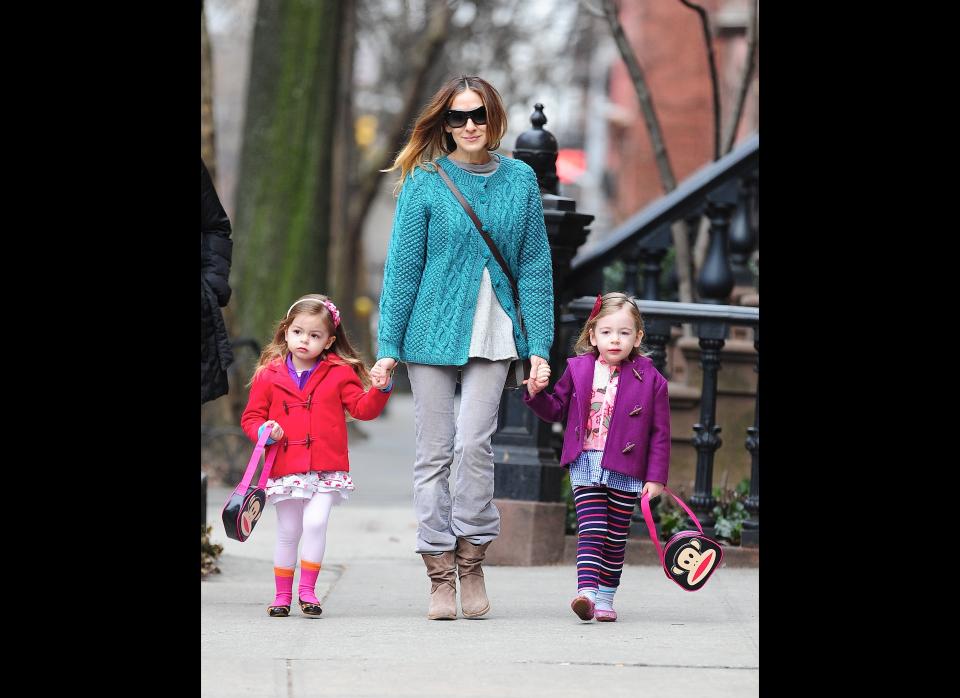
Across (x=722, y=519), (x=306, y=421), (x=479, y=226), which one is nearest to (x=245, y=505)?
(x=306, y=421)

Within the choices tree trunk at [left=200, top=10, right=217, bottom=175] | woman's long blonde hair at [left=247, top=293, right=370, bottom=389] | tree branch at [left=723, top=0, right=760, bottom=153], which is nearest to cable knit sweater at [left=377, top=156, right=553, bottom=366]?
woman's long blonde hair at [left=247, top=293, right=370, bottom=389]

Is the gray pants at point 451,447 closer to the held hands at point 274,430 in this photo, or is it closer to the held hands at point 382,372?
the held hands at point 382,372

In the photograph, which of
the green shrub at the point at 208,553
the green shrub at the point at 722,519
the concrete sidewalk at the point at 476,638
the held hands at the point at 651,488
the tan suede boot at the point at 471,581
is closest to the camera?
the concrete sidewalk at the point at 476,638

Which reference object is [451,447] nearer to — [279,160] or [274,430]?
[274,430]

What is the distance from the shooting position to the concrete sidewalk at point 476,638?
4.32 m

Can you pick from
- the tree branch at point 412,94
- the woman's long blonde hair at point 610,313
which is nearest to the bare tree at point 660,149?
the woman's long blonde hair at point 610,313

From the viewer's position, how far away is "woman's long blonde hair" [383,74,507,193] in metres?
5.35

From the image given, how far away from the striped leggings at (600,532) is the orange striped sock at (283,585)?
3.38ft

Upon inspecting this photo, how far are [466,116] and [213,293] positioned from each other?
4.16 ft

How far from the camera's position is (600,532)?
17.7ft
